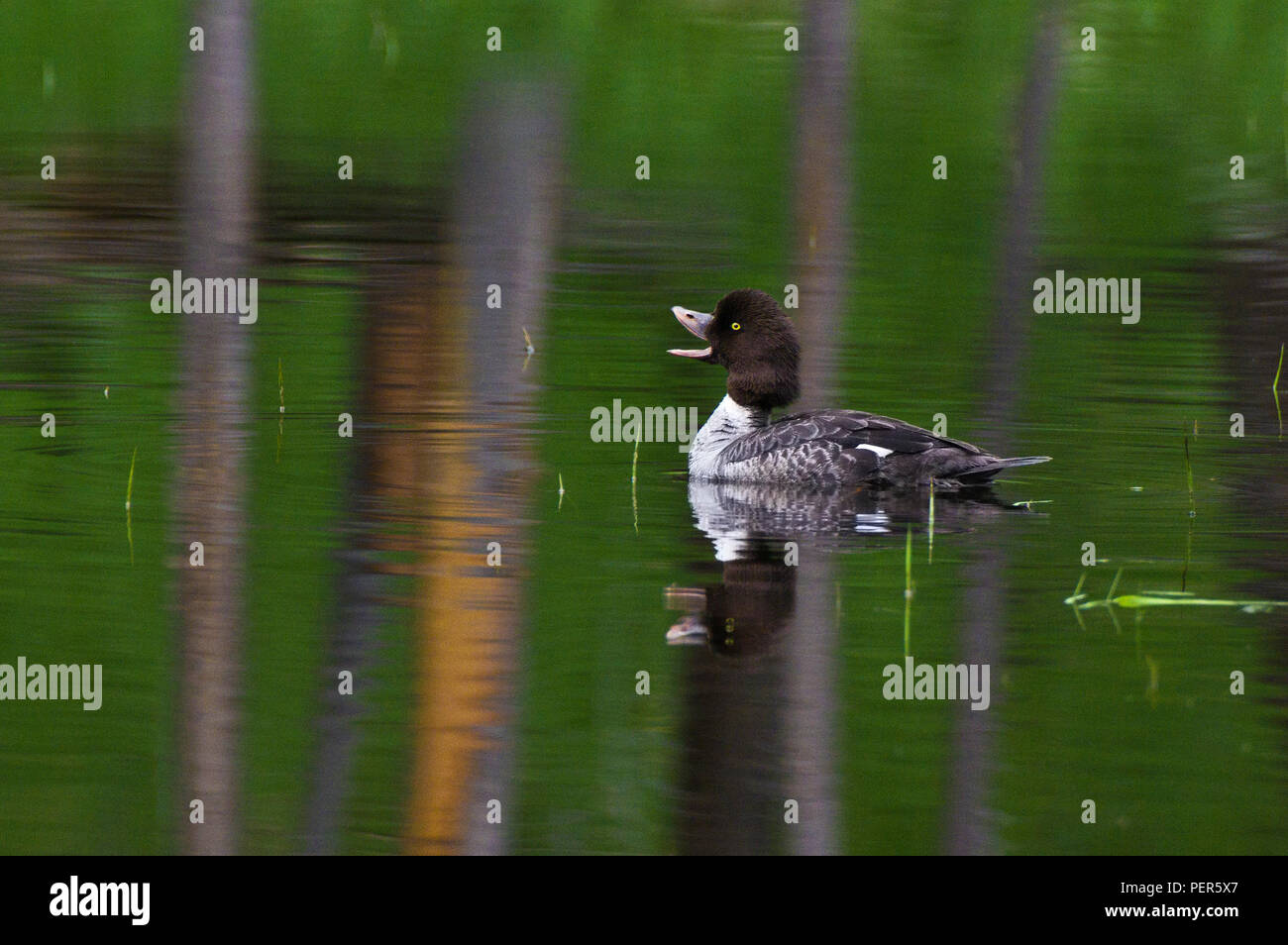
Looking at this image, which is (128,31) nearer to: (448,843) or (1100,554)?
(1100,554)

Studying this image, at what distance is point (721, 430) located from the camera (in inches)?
451

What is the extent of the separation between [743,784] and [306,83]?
66.2ft

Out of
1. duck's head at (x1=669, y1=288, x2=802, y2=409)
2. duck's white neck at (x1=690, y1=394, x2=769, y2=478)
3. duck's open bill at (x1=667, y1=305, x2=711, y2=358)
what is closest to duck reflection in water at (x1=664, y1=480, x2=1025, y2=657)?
duck's white neck at (x1=690, y1=394, x2=769, y2=478)

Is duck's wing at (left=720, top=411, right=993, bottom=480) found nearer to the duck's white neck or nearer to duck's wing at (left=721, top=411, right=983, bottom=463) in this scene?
duck's wing at (left=721, top=411, right=983, bottom=463)

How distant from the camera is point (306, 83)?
2522cm

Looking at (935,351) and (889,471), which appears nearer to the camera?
(889,471)

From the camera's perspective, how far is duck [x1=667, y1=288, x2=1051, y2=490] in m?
10.5

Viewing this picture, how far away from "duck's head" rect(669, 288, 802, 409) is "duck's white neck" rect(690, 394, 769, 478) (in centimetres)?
5

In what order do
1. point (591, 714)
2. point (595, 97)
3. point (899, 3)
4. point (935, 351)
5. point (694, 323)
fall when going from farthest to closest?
point (899, 3) < point (595, 97) < point (935, 351) < point (694, 323) < point (591, 714)

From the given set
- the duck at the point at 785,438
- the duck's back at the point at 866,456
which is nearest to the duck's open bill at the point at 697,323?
the duck at the point at 785,438

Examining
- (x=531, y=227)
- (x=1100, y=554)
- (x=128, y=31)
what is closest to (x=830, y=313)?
(x=531, y=227)

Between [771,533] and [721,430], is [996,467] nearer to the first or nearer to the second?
[771,533]

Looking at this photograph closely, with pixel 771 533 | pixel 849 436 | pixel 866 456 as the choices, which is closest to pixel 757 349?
pixel 849 436

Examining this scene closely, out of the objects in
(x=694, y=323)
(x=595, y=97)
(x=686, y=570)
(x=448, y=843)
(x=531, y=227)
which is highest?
(x=595, y=97)
